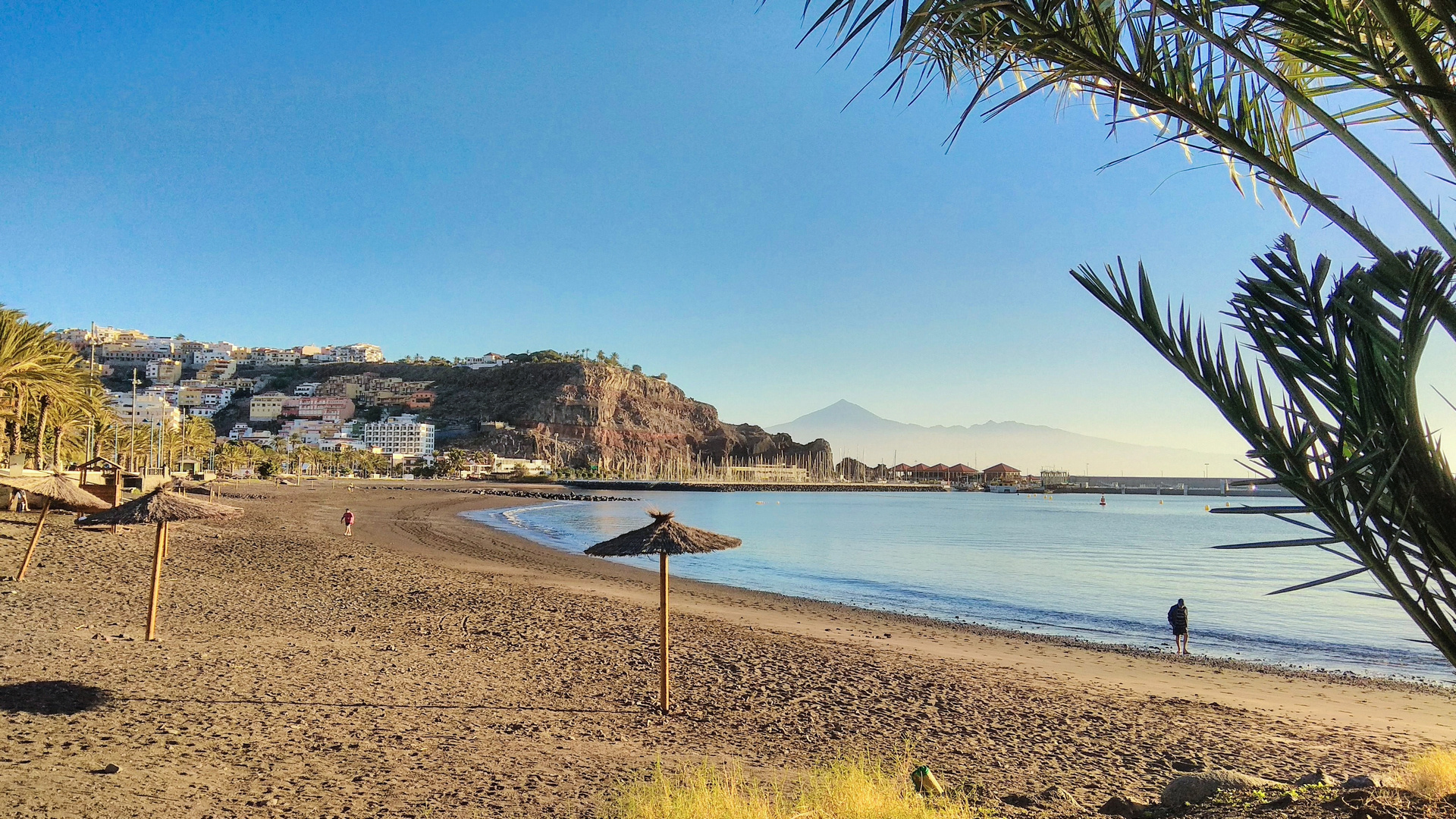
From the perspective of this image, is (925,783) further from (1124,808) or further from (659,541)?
(659,541)

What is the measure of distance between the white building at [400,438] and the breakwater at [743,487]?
1433 inches

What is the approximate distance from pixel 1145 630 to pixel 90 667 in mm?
17342

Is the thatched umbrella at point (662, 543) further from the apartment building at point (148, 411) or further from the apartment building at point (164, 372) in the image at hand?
the apartment building at point (164, 372)

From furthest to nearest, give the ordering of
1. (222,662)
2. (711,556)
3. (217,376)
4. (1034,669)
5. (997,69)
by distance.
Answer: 1. (217,376)
2. (711,556)
3. (1034,669)
4. (222,662)
5. (997,69)

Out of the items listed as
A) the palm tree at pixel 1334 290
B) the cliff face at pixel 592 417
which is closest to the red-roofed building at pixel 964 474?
the cliff face at pixel 592 417

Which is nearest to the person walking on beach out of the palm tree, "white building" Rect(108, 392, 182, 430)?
the palm tree

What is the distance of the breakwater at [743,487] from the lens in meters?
125

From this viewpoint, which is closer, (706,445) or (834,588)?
(834,588)

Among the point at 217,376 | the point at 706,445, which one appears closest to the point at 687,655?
the point at 706,445

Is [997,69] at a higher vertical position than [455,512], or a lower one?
higher

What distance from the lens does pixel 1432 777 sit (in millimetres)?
4184

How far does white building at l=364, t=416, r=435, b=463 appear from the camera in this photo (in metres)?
145

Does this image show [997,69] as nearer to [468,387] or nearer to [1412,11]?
[1412,11]

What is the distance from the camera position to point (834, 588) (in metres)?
22.5
